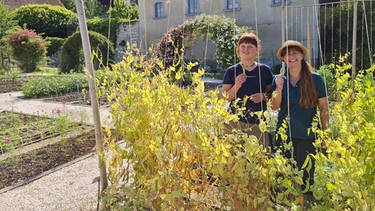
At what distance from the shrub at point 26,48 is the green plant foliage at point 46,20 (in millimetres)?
7125

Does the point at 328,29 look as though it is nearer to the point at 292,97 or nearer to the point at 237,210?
the point at 292,97

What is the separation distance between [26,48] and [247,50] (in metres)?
17.4

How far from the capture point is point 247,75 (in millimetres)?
2611

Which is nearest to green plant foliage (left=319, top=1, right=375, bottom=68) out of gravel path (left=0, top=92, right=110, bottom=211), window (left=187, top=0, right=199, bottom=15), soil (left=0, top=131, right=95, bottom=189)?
window (left=187, top=0, right=199, bottom=15)

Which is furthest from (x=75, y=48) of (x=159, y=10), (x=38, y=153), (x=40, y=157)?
(x=40, y=157)

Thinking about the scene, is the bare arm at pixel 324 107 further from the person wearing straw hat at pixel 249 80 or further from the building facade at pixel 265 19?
the building facade at pixel 265 19

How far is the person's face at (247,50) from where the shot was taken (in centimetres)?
256

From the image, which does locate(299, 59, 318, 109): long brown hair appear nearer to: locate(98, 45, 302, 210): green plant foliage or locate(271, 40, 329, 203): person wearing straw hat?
locate(271, 40, 329, 203): person wearing straw hat

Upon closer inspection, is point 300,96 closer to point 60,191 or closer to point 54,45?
point 60,191

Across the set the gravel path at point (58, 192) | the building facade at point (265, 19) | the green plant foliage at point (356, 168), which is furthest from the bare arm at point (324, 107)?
the building facade at point (265, 19)

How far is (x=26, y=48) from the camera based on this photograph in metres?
17.7

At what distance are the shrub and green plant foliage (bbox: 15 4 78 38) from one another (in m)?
7.12

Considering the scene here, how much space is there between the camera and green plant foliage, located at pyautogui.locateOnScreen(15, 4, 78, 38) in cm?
2497

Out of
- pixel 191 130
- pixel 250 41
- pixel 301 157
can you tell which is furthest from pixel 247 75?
pixel 191 130
